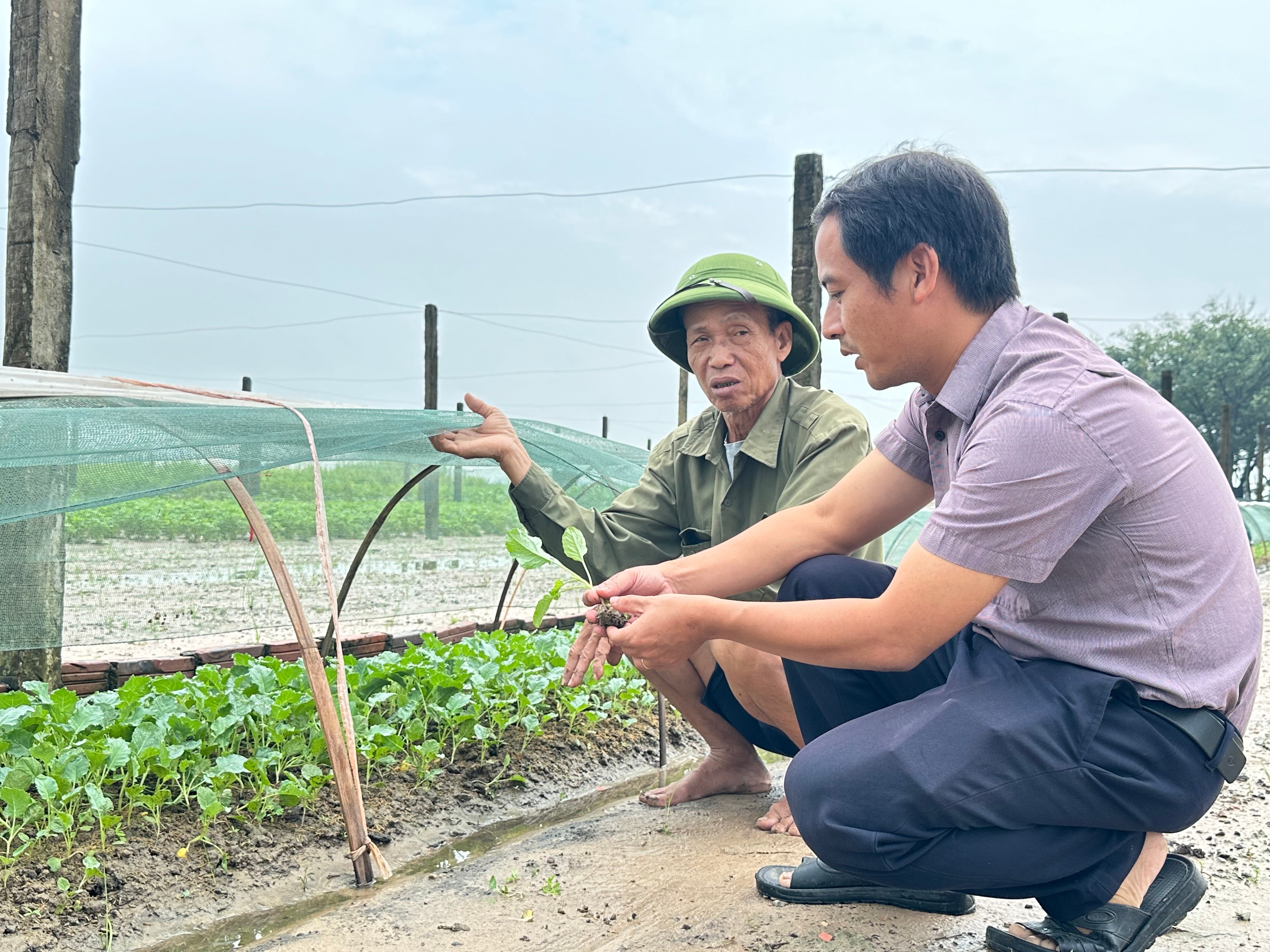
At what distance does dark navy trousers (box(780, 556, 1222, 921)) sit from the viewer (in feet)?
5.24

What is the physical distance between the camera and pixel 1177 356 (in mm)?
35656

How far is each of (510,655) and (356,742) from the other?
1.06 m

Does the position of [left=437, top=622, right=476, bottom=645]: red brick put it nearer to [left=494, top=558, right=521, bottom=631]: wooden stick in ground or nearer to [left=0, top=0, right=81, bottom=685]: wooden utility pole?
[left=494, top=558, right=521, bottom=631]: wooden stick in ground

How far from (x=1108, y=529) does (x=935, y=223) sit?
57 cm

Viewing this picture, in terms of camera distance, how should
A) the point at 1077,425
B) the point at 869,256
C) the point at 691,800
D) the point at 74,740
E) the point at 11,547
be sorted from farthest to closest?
1. the point at 11,547
2. the point at 691,800
3. the point at 74,740
4. the point at 869,256
5. the point at 1077,425

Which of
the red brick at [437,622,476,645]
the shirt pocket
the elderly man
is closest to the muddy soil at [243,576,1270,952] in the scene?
the elderly man

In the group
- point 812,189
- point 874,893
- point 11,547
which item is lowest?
point 874,893

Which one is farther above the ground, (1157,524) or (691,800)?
(1157,524)

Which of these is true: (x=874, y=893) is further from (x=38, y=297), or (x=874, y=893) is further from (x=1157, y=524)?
(x=38, y=297)

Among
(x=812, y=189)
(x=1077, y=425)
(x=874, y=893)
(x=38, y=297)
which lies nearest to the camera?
(x=1077, y=425)

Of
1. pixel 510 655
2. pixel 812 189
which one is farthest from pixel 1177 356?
pixel 510 655

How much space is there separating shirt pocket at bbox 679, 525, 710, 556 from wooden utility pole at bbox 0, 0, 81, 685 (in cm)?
221

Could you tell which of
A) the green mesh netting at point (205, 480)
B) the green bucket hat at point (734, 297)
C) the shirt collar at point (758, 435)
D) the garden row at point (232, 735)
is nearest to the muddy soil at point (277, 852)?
the garden row at point (232, 735)

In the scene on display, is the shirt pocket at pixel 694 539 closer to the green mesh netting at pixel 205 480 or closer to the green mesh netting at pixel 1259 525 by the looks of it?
the green mesh netting at pixel 205 480
